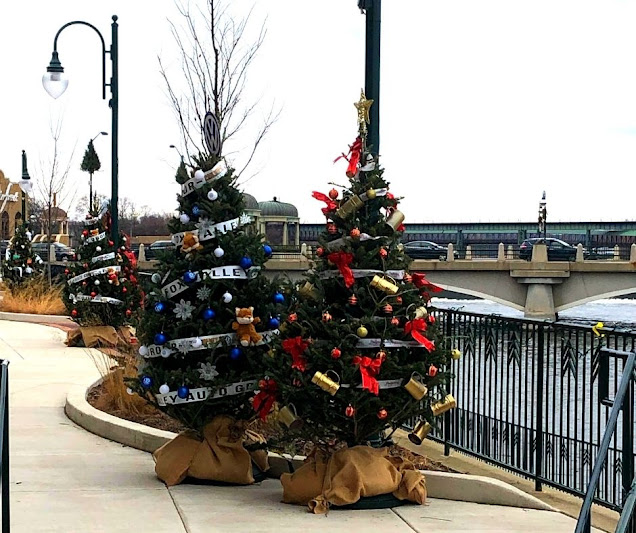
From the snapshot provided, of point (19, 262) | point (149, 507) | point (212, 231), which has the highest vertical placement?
point (212, 231)

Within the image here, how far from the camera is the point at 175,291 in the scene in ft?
25.6

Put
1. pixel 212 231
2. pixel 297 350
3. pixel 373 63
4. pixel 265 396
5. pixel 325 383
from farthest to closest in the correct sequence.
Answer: pixel 212 231, pixel 373 63, pixel 265 396, pixel 297 350, pixel 325 383

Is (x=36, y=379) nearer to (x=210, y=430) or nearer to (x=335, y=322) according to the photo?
(x=210, y=430)

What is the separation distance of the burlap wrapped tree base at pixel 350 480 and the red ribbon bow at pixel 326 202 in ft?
5.34

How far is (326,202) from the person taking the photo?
7.16 meters

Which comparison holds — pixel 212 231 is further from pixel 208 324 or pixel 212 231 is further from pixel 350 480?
pixel 350 480

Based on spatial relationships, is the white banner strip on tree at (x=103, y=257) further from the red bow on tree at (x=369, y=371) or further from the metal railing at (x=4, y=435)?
the metal railing at (x=4, y=435)

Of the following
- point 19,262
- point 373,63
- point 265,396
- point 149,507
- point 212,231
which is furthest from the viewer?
point 19,262

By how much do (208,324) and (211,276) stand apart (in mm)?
363

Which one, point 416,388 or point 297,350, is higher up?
point 297,350

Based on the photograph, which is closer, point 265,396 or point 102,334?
point 265,396

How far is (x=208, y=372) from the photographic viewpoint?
24.9 feet

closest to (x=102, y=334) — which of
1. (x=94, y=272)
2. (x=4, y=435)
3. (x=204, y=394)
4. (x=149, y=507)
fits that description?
(x=94, y=272)

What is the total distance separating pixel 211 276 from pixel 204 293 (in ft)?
0.46
